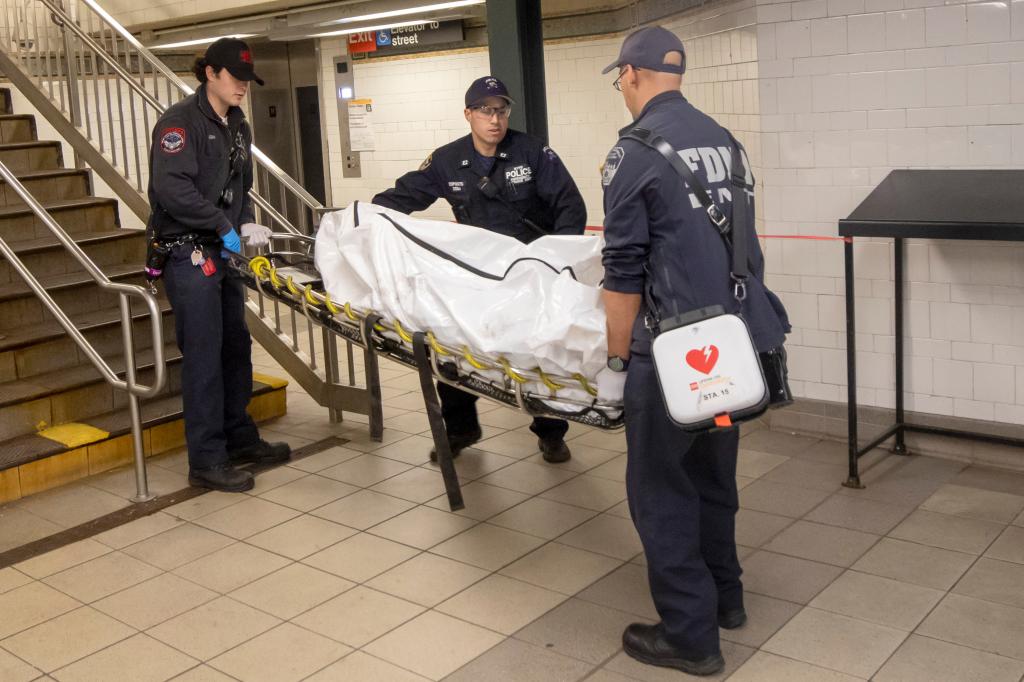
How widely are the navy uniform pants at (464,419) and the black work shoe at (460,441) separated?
1 centimetres

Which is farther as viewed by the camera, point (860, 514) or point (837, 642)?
point (860, 514)

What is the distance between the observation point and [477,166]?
462 cm

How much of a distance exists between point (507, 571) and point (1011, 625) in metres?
1.68

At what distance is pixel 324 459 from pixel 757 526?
7.14 ft

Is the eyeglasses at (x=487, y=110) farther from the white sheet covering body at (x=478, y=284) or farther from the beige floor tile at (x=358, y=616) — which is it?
the beige floor tile at (x=358, y=616)

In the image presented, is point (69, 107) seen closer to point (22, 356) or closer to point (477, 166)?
point (22, 356)

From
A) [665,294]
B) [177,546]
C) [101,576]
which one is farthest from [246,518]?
[665,294]

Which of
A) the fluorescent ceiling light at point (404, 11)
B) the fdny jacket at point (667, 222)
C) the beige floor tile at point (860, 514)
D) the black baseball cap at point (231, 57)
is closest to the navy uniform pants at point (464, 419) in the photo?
the beige floor tile at point (860, 514)

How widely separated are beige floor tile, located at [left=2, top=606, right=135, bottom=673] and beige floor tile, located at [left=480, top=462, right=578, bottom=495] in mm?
1793

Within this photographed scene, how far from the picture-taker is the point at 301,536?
13.8 feet

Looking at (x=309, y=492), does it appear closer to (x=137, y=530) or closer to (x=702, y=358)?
(x=137, y=530)

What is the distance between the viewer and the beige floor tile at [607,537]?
394 centimetres

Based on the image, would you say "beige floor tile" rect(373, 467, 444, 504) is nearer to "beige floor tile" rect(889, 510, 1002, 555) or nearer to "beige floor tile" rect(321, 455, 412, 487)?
"beige floor tile" rect(321, 455, 412, 487)

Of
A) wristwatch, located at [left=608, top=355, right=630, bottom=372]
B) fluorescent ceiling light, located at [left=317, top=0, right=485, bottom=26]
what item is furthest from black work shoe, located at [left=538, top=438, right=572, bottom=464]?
fluorescent ceiling light, located at [left=317, top=0, right=485, bottom=26]
